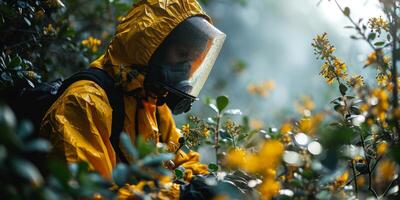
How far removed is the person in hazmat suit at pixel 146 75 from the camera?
7.18ft

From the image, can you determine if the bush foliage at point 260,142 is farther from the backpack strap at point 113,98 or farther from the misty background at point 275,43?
the misty background at point 275,43

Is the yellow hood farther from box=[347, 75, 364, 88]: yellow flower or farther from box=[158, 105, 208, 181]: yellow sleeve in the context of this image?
box=[347, 75, 364, 88]: yellow flower

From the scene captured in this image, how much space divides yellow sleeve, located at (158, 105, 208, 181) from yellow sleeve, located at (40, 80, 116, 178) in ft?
1.69

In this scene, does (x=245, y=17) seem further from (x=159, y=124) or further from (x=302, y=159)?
(x=302, y=159)

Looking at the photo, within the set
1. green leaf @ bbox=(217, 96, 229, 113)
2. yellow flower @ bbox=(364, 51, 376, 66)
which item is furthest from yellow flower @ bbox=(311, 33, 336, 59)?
green leaf @ bbox=(217, 96, 229, 113)

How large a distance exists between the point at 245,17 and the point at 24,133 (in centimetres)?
917

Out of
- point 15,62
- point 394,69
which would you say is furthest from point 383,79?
point 15,62

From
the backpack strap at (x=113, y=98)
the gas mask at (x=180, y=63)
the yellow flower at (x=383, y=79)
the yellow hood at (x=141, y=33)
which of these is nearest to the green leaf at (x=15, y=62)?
the backpack strap at (x=113, y=98)

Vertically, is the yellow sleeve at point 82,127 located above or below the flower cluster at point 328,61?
below

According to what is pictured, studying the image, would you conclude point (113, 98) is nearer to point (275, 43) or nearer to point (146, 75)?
point (146, 75)

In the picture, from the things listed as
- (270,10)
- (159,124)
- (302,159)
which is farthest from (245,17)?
(302,159)

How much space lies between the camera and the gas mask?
2521 millimetres

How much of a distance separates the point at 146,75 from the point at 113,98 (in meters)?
0.22

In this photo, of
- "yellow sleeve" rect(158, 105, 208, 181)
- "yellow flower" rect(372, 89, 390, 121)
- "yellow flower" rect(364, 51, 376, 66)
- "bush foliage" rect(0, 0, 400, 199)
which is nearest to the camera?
"bush foliage" rect(0, 0, 400, 199)
